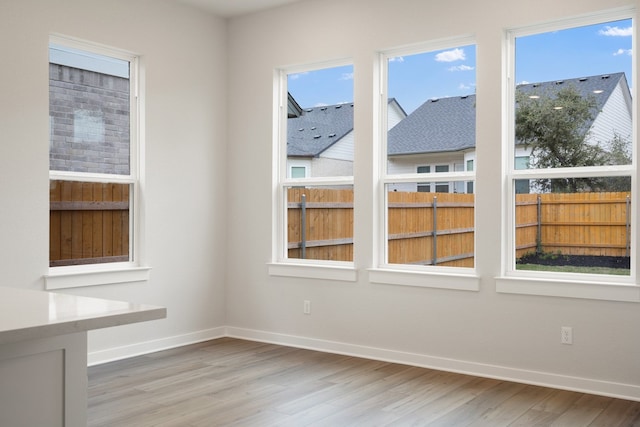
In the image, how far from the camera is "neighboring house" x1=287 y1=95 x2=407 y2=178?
5121 mm

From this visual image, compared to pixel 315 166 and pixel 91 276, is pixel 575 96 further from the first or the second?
pixel 91 276

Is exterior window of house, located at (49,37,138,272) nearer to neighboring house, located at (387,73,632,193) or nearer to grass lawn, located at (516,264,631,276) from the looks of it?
neighboring house, located at (387,73,632,193)

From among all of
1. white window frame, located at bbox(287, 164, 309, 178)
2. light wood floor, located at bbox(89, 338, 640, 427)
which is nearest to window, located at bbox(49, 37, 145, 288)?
light wood floor, located at bbox(89, 338, 640, 427)

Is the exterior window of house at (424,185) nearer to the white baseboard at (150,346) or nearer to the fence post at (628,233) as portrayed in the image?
the fence post at (628,233)

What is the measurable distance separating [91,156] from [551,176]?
3399mm

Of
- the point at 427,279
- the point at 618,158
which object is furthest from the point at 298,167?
the point at 618,158

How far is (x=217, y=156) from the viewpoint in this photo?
5688mm

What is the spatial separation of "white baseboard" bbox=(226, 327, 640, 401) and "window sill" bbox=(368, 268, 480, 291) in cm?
54

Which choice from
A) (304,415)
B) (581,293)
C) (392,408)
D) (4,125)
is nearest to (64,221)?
(4,125)

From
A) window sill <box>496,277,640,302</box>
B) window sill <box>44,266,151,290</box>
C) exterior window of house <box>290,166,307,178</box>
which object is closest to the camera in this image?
window sill <box>496,277,640,302</box>

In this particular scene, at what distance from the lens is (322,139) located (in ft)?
17.4

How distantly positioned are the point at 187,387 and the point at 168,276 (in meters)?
1.40

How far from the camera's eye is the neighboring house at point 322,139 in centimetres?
512

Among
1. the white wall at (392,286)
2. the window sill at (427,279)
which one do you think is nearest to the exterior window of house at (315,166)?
the white wall at (392,286)
